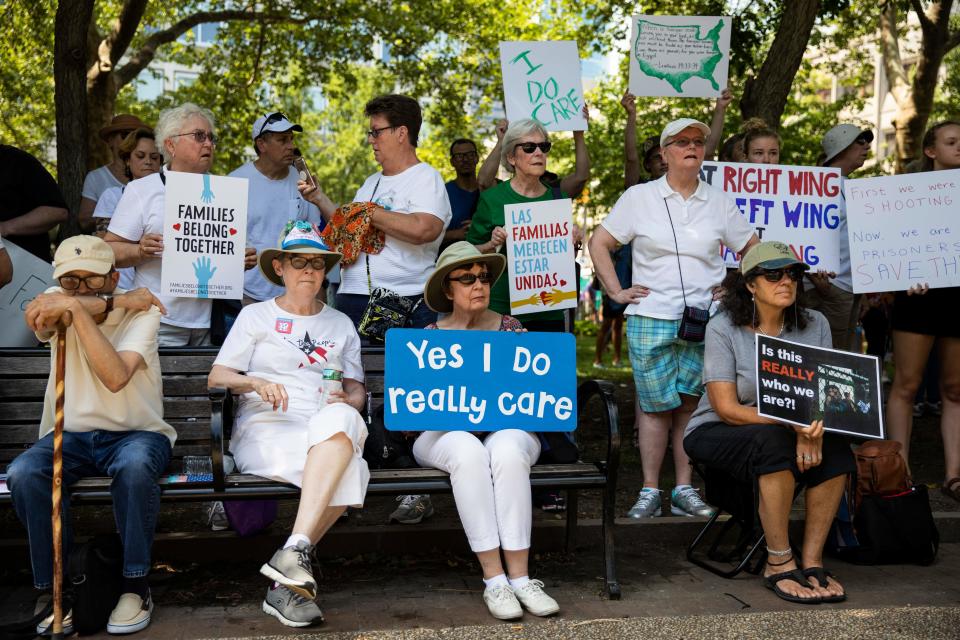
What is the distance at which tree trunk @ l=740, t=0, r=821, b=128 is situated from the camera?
7.87 meters

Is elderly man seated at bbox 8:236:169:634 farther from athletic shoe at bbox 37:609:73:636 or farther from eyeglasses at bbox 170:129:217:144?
eyeglasses at bbox 170:129:217:144

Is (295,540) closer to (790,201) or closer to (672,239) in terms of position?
(672,239)

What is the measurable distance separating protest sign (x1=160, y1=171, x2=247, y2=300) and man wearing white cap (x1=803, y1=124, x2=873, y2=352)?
3.50 meters

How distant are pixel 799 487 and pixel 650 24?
3.46 meters

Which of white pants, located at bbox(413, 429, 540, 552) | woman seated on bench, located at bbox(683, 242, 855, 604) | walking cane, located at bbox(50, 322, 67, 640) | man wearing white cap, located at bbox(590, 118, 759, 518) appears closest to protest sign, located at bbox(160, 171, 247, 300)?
walking cane, located at bbox(50, 322, 67, 640)

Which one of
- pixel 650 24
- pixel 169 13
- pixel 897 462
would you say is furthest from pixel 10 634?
pixel 169 13

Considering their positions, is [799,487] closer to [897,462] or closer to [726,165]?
[897,462]

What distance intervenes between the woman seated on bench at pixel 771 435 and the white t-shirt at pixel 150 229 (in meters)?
2.58

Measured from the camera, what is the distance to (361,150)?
148 ft

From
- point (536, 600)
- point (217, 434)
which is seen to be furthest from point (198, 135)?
point (536, 600)

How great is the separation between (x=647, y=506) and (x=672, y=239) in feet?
4.64

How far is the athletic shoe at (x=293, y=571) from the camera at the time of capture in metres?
4.09

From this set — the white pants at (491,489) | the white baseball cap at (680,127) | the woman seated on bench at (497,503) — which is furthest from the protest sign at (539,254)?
the white pants at (491,489)

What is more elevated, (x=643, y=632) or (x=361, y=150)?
(x=361, y=150)
